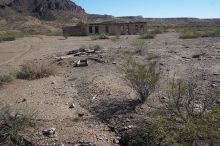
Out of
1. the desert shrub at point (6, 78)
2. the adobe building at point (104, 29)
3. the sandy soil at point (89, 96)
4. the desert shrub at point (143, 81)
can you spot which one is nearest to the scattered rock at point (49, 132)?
the sandy soil at point (89, 96)

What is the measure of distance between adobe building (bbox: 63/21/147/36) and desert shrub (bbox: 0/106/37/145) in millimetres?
41072

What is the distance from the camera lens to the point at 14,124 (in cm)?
940

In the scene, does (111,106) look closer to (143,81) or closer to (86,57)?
(143,81)

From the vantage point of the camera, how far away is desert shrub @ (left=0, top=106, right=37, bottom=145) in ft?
29.7

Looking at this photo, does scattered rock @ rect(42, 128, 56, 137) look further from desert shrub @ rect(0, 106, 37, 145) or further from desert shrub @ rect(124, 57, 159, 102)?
desert shrub @ rect(124, 57, 159, 102)

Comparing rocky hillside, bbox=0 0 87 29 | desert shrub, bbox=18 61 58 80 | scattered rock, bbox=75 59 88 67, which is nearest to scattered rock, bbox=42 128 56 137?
desert shrub, bbox=18 61 58 80

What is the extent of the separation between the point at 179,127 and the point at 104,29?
44.4 meters

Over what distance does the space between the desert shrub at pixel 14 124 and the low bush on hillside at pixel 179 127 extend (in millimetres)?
2431

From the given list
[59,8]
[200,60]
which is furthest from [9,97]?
[59,8]

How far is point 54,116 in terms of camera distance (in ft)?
34.6

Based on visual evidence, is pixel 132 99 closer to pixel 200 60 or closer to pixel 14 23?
pixel 200 60

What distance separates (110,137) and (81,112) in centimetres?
192

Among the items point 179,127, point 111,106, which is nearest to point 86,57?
point 111,106

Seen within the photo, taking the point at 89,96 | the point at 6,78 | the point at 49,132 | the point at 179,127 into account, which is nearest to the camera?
the point at 179,127
